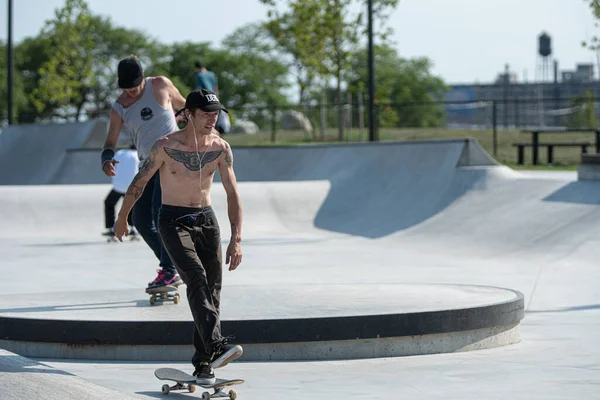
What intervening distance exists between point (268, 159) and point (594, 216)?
9.87 meters

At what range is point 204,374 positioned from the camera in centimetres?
534

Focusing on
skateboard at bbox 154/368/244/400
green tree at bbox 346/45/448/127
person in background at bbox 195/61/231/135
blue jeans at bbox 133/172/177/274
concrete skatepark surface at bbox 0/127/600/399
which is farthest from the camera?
green tree at bbox 346/45/448/127

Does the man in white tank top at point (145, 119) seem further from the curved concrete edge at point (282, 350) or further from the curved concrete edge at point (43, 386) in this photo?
the curved concrete edge at point (43, 386)

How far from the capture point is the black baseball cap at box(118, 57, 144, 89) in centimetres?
752

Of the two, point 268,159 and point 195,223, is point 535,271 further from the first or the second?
point 268,159

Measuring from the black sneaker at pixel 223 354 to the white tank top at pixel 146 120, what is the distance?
8.67ft

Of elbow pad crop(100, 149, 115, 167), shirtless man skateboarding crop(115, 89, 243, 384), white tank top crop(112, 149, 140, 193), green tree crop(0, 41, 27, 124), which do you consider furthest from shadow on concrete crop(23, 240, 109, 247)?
green tree crop(0, 41, 27, 124)

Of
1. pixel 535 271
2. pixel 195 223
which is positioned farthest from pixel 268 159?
pixel 195 223

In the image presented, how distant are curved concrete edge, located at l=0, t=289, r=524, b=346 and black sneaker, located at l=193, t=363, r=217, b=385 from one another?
3.18 ft

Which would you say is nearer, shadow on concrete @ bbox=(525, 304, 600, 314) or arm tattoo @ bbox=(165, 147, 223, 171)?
arm tattoo @ bbox=(165, 147, 223, 171)

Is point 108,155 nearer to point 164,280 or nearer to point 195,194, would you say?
point 164,280

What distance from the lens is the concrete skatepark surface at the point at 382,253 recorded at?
5.87m

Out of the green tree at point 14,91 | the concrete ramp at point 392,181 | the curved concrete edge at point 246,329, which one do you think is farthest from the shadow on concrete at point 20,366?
the green tree at point 14,91

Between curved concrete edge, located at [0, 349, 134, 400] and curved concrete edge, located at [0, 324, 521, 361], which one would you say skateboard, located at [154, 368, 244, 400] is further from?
curved concrete edge, located at [0, 324, 521, 361]
